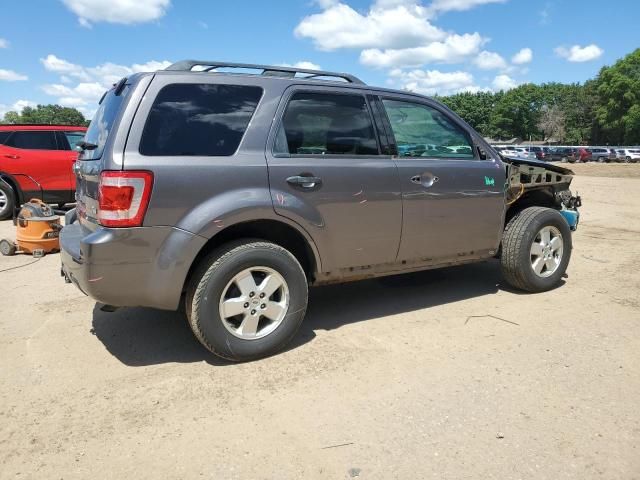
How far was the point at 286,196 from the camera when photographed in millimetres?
3611

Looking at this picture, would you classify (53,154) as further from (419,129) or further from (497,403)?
(497,403)

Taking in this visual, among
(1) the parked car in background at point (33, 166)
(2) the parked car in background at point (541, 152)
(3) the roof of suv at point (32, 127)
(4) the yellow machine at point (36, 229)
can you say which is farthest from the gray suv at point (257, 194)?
(2) the parked car in background at point (541, 152)

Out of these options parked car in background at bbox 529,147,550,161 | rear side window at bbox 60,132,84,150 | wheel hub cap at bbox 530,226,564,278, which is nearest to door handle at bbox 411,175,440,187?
wheel hub cap at bbox 530,226,564,278

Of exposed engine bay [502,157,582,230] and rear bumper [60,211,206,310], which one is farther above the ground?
exposed engine bay [502,157,582,230]

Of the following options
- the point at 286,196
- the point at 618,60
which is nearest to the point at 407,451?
the point at 286,196

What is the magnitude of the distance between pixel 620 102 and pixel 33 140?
84441mm

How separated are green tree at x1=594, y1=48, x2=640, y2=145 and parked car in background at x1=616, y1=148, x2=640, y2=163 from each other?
76.7 ft

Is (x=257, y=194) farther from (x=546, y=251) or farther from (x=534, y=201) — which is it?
(x=534, y=201)

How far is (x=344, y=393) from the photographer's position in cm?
318

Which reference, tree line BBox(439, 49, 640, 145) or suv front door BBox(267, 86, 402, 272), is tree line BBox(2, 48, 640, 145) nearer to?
tree line BBox(439, 49, 640, 145)

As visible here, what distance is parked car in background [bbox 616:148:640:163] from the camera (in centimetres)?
5153

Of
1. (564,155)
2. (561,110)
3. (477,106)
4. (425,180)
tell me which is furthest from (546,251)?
(477,106)

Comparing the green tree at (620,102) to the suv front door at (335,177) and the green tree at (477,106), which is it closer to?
the green tree at (477,106)

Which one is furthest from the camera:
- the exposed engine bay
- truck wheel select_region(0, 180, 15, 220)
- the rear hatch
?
truck wheel select_region(0, 180, 15, 220)
